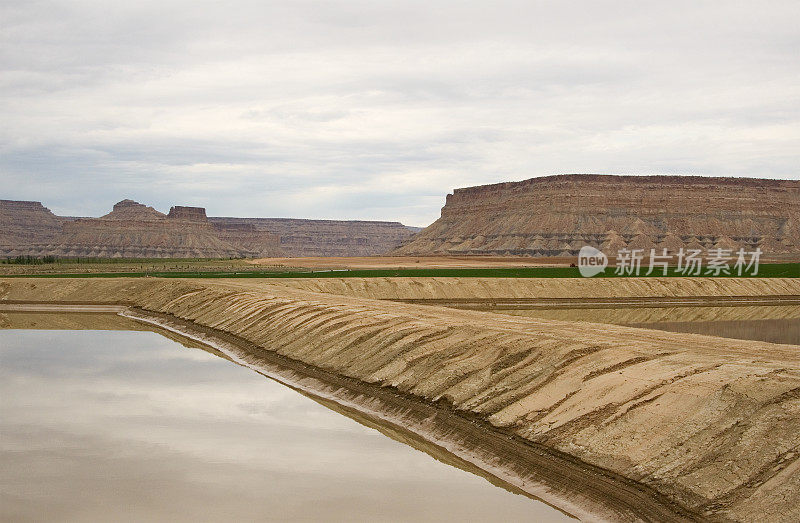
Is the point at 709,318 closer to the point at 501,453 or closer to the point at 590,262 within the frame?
the point at 501,453

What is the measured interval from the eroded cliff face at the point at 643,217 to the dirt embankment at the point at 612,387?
14862 centimetres

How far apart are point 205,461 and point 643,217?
7098 inches

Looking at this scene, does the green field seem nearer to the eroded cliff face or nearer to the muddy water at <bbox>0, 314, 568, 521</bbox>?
the muddy water at <bbox>0, 314, 568, 521</bbox>

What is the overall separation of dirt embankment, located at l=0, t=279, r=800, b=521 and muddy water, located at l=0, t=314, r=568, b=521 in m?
1.75

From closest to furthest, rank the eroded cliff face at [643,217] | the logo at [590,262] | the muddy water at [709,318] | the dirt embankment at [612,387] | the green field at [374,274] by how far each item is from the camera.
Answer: the dirt embankment at [612,387]
the muddy water at [709,318]
the green field at [374,274]
the logo at [590,262]
the eroded cliff face at [643,217]

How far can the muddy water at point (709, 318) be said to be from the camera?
118 ft

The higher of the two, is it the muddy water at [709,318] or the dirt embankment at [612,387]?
the muddy water at [709,318]

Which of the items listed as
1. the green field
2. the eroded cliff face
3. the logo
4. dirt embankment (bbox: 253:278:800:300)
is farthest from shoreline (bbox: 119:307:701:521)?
the eroded cliff face

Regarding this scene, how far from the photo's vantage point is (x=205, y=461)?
1505 centimetres

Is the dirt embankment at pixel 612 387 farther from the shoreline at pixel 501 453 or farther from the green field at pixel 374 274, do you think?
the green field at pixel 374 274

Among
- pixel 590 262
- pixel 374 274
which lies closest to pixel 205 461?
pixel 374 274

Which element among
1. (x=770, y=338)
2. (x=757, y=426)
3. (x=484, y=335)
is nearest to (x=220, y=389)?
(x=484, y=335)

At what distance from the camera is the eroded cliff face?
176 meters

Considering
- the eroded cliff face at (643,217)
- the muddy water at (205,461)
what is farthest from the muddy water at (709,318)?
the eroded cliff face at (643,217)
